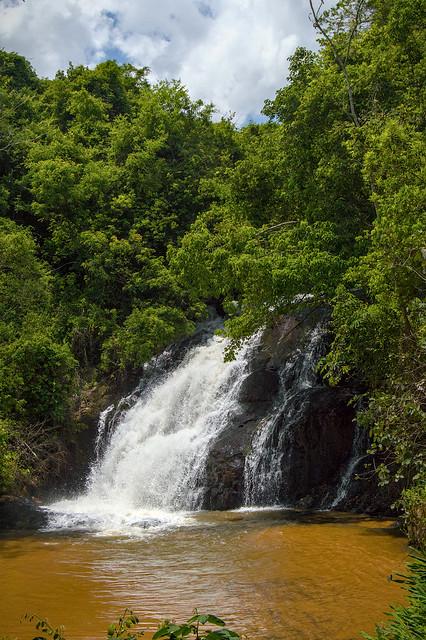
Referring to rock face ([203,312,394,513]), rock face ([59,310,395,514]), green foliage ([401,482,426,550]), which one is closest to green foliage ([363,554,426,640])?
green foliage ([401,482,426,550])

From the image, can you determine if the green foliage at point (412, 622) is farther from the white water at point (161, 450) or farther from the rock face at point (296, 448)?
the white water at point (161, 450)

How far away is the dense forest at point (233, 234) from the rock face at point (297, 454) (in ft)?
3.01

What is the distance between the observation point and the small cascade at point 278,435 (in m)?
14.3

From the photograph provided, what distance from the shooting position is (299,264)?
13.0 m

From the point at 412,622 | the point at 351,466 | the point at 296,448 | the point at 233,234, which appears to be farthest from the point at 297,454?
the point at 412,622

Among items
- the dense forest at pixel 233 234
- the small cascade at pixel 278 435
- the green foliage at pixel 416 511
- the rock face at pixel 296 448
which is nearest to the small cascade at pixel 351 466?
the rock face at pixel 296 448

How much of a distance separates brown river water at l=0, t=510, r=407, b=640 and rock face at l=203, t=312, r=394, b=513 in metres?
1.30

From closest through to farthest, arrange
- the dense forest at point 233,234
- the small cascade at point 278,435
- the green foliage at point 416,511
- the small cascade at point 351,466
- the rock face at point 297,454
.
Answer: the green foliage at point 416,511
the dense forest at point 233,234
the small cascade at point 351,466
the rock face at point 297,454
the small cascade at point 278,435

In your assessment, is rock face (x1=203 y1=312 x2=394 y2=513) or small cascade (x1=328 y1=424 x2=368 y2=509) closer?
small cascade (x1=328 y1=424 x2=368 y2=509)

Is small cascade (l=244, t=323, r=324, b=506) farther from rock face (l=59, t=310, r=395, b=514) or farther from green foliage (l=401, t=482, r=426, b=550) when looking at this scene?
green foliage (l=401, t=482, r=426, b=550)

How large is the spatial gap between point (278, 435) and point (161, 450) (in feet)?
10.6

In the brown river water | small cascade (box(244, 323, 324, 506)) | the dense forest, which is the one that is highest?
the dense forest

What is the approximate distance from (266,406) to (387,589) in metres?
7.94

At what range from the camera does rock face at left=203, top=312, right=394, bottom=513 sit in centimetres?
1395
